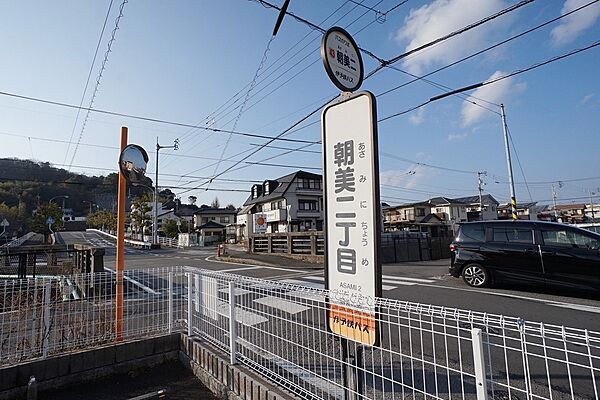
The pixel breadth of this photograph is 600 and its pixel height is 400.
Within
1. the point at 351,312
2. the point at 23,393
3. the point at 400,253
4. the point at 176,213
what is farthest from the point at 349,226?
the point at 176,213

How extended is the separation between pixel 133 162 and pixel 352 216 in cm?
345

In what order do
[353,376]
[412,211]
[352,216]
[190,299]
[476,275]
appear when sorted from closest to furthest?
[353,376]
[352,216]
[190,299]
[476,275]
[412,211]

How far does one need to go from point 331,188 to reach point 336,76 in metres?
1.02

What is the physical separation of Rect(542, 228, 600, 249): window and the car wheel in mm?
1485

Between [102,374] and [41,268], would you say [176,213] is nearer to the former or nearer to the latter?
[41,268]

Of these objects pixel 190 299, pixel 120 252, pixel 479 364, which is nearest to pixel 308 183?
pixel 120 252

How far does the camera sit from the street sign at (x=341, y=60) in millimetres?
2881

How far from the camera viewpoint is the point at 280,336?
3182 mm

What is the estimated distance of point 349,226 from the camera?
2.56 m

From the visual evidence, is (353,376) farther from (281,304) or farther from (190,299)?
(190,299)

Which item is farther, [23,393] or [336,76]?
[23,393]

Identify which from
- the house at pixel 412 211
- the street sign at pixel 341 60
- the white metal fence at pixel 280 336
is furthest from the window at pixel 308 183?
the street sign at pixel 341 60

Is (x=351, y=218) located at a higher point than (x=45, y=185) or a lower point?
lower

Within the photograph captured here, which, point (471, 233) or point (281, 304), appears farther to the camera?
point (471, 233)
